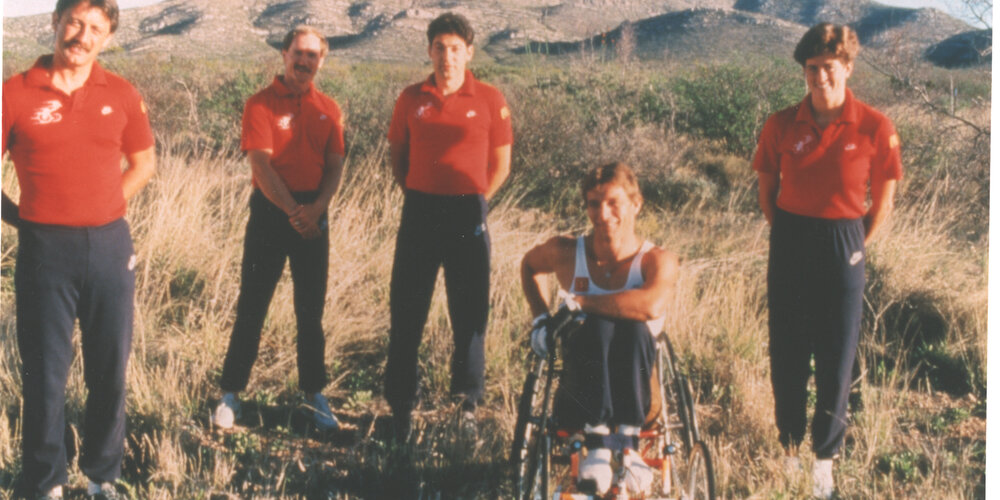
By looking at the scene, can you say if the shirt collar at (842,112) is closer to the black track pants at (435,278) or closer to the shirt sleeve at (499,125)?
the shirt sleeve at (499,125)

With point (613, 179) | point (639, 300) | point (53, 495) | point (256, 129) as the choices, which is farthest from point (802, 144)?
point (53, 495)

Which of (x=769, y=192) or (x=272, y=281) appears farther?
(x=272, y=281)

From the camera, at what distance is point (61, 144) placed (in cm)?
296

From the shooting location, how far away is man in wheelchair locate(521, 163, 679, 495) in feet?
9.60

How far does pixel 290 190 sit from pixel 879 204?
2526 millimetres

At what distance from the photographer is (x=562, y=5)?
11148 mm

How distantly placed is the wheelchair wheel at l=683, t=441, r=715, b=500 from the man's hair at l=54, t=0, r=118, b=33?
2.59 m

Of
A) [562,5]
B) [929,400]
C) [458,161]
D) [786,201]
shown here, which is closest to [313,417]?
[458,161]

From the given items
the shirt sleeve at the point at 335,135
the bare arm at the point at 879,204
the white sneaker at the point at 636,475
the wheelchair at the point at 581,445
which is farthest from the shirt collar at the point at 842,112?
the shirt sleeve at the point at 335,135

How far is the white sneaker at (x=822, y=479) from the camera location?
3482 millimetres

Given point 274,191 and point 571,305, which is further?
point 274,191

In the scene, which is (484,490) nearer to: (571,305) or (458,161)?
(571,305)

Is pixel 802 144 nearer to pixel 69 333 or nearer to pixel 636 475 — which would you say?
pixel 636 475

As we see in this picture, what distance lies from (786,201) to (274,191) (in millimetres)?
2181
